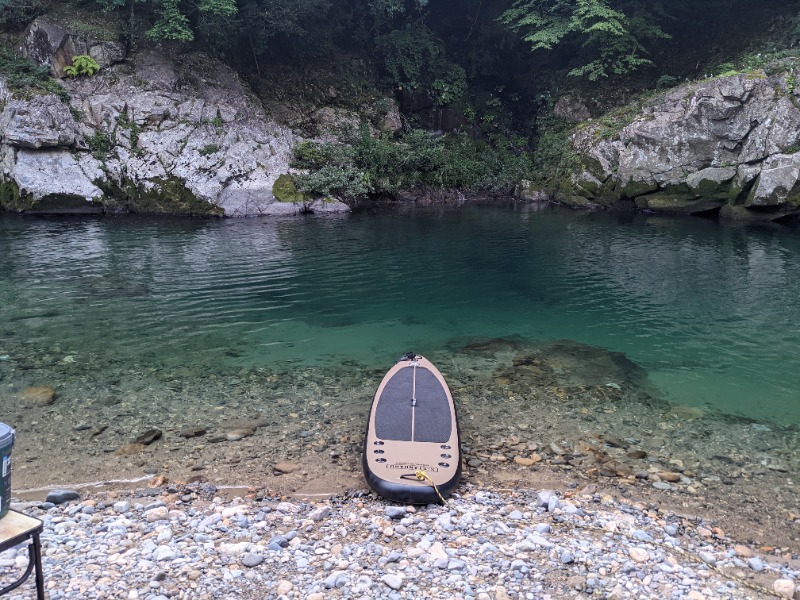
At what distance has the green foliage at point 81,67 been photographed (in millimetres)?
24125

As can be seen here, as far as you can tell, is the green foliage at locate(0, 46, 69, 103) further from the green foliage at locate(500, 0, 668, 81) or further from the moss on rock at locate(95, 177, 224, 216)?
the green foliage at locate(500, 0, 668, 81)

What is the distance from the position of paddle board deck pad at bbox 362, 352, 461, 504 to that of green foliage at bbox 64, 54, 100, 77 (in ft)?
79.7

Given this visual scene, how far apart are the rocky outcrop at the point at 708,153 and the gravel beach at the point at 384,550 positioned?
2152 cm

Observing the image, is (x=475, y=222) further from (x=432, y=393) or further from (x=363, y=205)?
(x=432, y=393)

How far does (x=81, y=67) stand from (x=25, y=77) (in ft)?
7.18

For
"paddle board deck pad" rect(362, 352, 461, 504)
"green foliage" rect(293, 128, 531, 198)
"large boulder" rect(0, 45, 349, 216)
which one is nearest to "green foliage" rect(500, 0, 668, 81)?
"green foliage" rect(293, 128, 531, 198)

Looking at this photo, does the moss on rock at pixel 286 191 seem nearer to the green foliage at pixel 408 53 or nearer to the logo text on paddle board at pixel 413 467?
the green foliage at pixel 408 53

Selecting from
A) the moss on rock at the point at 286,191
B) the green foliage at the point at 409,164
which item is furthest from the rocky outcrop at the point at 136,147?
the green foliage at the point at 409,164

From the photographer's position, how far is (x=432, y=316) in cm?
1142

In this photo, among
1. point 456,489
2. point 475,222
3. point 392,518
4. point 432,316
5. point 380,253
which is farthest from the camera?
point 475,222

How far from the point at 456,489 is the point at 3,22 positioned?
3009cm

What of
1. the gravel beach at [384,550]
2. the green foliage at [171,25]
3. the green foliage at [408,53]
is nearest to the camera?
the gravel beach at [384,550]

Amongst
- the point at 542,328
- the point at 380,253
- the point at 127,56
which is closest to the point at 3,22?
the point at 127,56

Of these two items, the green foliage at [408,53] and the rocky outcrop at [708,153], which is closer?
the rocky outcrop at [708,153]
